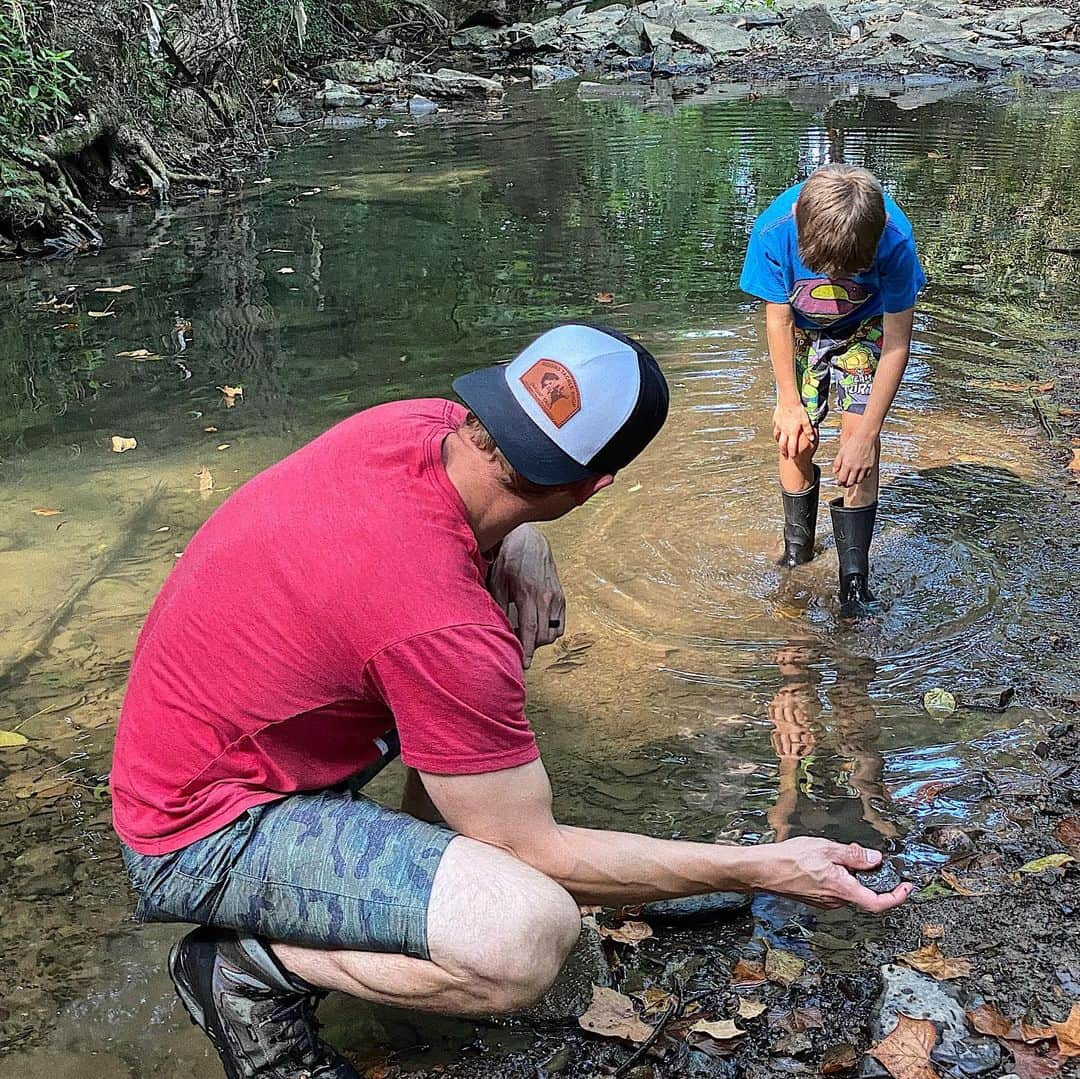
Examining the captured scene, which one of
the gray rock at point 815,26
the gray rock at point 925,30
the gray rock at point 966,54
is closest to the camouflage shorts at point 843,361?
the gray rock at point 966,54

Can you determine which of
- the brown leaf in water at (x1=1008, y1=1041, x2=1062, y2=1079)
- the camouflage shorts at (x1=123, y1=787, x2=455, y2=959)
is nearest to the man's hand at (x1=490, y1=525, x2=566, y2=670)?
the camouflage shorts at (x1=123, y1=787, x2=455, y2=959)

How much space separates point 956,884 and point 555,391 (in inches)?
61.6

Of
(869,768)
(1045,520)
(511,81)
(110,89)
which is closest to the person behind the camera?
(869,768)

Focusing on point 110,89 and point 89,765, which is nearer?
point 89,765

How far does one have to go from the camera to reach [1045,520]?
437cm

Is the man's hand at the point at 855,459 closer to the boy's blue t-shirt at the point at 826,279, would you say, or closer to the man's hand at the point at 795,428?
the man's hand at the point at 795,428

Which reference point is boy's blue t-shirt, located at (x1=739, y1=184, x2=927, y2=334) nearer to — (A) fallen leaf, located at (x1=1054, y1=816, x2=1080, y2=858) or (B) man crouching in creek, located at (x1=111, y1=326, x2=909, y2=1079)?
(A) fallen leaf, located at (x1=1054, y1=816, x2=1080, y2=858)

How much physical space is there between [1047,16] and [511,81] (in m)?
10.3

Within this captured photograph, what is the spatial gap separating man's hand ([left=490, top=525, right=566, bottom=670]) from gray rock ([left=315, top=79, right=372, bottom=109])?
55.3 ft

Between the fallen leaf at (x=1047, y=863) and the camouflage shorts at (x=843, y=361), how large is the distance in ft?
5.16

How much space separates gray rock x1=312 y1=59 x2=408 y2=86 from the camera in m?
20.2

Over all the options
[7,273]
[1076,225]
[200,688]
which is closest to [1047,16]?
[1076,225]

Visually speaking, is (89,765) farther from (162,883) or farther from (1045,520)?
(1045,520)

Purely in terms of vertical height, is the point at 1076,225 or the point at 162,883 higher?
the point at 162,883
